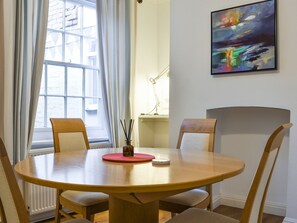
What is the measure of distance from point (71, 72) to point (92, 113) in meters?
0.55

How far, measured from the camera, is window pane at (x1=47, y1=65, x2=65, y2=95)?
Answer: 10.1 ft

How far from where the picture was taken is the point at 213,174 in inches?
50.7

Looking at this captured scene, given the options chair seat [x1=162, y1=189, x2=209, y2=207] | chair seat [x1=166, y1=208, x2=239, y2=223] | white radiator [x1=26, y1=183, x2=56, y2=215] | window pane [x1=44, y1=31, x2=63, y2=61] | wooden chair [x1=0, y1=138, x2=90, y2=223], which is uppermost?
window pane [x1=44, y1=31, x2=63, y2=61]

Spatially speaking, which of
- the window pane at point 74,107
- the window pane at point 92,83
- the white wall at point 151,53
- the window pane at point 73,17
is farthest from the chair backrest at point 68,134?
the white wall at point 151,53

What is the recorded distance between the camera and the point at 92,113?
11.6 ft

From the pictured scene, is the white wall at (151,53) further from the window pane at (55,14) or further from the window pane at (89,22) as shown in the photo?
the window pane at (55,14)

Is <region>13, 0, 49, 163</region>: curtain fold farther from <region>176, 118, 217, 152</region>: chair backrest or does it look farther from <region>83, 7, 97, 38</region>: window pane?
<region>176, 118, 217, 152</region>: chair backrest

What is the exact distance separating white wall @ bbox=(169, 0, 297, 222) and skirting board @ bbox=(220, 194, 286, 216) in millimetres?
→ 64

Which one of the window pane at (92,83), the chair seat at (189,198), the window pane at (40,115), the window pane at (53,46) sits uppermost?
the window pane at (53,46)

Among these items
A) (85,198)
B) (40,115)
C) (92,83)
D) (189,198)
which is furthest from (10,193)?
(92,83)

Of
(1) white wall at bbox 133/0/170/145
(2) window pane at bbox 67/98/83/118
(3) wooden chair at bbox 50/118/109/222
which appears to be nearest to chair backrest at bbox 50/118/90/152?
(3) wooden chair at bbox 50/118/109/222

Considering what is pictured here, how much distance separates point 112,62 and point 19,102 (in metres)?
1.26

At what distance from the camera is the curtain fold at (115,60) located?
339 centimetres

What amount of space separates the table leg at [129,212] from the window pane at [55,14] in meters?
2.18
